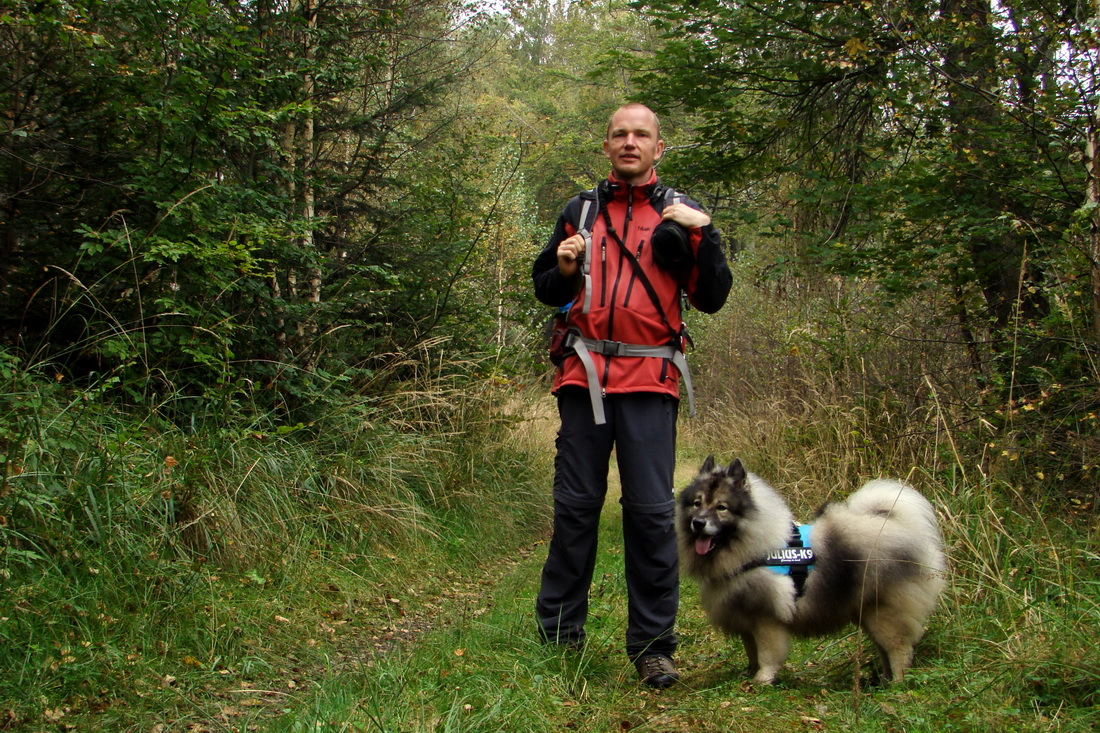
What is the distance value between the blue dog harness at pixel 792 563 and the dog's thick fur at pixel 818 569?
2 cm

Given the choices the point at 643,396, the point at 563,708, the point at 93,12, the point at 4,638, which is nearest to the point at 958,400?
the point at 643,396

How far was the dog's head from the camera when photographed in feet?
11.3

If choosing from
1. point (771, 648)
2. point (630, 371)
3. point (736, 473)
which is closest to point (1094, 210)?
point (736, 473)

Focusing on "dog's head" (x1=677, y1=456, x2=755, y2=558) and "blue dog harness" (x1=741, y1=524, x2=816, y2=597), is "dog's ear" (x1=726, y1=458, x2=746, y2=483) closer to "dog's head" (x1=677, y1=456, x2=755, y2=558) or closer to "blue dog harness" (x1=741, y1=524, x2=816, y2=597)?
"dog's head" (x1=677, y1=456, x2=755, y2=558)

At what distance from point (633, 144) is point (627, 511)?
1.44 metres

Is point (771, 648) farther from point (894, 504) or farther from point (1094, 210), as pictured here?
point (1094, 210)

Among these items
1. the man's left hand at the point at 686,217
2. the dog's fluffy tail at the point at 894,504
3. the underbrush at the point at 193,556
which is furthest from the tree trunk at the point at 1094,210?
the underbrush at the point at 193,556

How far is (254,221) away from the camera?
4.91 metres

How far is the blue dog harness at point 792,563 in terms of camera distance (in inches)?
133

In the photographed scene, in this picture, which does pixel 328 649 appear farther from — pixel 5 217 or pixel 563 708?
pixel 5 217

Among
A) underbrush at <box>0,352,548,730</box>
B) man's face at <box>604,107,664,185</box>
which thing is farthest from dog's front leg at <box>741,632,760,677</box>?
man's face at <box>604,107,664,185</box>

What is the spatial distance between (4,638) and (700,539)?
2.55m

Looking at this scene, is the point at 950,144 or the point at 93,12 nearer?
the point at 93,12

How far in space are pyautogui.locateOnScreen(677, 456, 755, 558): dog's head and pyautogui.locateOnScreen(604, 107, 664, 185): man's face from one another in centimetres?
125
